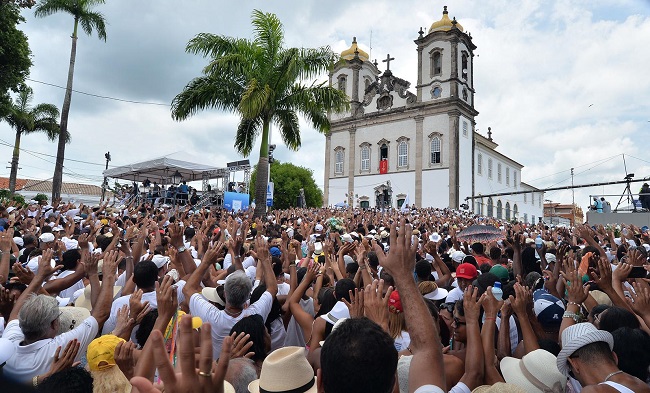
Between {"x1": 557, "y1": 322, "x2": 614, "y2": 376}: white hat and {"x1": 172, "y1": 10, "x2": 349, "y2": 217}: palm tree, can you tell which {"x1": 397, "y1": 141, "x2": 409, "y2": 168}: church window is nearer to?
Answer: {"x1": 172, "y1": 10, "x2": 349, "y2": 217}: palm tree

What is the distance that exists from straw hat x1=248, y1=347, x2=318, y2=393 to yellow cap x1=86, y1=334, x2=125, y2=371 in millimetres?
810

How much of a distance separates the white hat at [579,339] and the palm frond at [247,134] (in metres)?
14.5

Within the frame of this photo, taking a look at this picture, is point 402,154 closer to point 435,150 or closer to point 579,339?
point 435,150

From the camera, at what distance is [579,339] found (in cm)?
216

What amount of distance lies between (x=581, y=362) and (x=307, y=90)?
13.9 m

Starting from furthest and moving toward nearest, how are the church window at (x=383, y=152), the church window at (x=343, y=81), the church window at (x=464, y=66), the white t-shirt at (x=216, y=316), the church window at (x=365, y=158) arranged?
the church window at (x=343, y=81)
the church window at (x=365, y=158)
the church window at (x=383, y=152)
the church window at (x=464, y=66)
the white t-shirt at (x=216, y=316)

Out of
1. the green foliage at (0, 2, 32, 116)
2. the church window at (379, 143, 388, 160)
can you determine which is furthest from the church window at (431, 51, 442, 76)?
the green foliage at (0, 2, 32, 116)

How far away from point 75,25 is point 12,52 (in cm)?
756

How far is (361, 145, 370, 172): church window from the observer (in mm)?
44028

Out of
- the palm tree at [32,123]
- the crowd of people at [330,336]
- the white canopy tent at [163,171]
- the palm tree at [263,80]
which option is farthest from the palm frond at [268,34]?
the palm tree at [32,123]

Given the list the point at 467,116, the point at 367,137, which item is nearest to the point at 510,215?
the point at 467,116

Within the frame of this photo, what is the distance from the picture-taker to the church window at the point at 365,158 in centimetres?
4403

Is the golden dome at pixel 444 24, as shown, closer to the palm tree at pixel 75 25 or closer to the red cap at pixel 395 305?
the palm tree at pixel 75 25

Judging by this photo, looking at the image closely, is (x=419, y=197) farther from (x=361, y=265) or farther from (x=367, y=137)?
(x=361, y=265)
